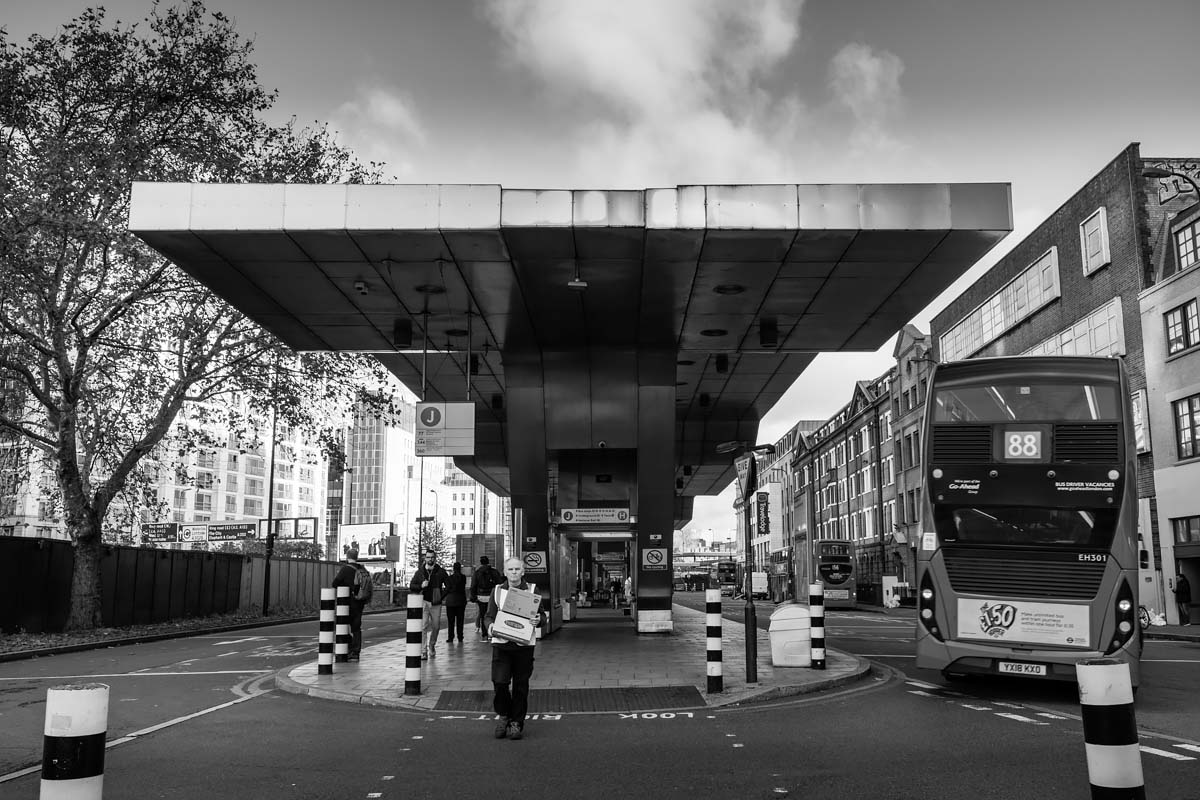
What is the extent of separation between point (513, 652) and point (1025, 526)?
6.12 m

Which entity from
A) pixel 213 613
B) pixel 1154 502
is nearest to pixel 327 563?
pixel 213 613

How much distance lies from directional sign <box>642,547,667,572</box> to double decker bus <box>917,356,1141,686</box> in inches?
401

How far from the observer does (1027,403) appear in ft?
38.1

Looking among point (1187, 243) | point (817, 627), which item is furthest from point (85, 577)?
point (1187, 243)

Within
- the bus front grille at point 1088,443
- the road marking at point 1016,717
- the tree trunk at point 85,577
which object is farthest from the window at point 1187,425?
the tree trunk at point 85,577

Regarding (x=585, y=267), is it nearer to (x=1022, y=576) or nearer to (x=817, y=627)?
(x=817, y=627)

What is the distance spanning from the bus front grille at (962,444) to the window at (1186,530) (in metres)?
22.5

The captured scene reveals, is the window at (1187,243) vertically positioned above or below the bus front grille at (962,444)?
above

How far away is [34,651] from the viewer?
760 inches

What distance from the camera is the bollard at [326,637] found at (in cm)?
1312

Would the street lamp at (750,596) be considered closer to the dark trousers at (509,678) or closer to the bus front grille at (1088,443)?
the dark trousers at (509,678)

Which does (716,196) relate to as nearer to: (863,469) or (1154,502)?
(1154,502)

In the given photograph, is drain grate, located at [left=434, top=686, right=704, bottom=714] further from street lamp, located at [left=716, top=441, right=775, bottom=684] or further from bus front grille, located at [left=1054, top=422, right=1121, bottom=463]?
bus front grille, located at [left=1054, top=422, right=1121, bottom=463]

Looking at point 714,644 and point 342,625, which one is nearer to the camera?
point 714,644
